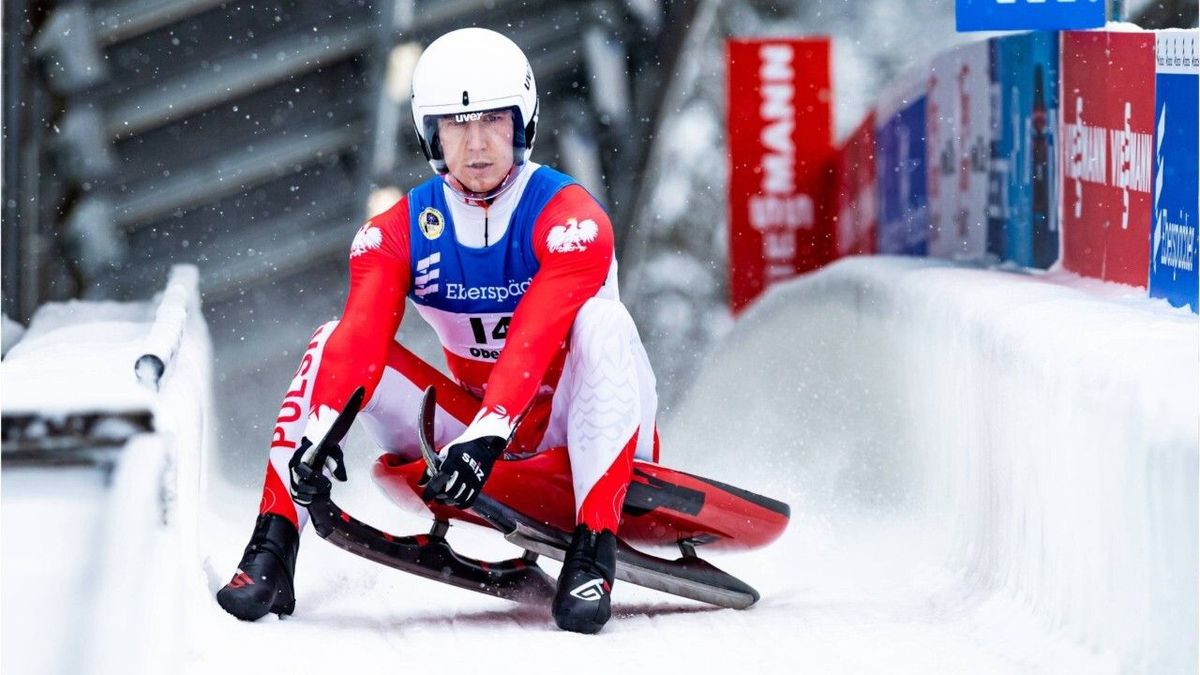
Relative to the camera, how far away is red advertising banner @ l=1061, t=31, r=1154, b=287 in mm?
4312

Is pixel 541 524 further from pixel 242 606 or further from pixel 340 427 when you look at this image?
pixel 242 606

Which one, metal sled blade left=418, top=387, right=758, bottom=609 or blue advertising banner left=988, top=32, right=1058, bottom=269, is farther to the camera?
blue advertising banner left=988, top=32, right=1058, bottom=269

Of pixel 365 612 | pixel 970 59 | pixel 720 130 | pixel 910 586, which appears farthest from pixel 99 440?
pixel 720 130

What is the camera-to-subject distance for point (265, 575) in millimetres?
3400

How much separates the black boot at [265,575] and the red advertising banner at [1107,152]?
90.1 inches

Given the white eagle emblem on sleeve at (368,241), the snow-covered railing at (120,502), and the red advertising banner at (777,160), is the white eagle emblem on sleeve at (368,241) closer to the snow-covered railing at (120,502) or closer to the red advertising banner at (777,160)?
the snow-covered railing at (120,502)

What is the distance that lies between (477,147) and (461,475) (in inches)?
31.3

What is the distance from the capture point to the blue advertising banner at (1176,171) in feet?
12.7

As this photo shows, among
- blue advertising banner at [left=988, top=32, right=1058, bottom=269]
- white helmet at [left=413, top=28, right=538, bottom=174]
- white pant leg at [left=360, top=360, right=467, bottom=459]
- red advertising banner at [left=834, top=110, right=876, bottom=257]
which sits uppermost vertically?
white helmet at [left=413, top=28, right=538, bottom=174]

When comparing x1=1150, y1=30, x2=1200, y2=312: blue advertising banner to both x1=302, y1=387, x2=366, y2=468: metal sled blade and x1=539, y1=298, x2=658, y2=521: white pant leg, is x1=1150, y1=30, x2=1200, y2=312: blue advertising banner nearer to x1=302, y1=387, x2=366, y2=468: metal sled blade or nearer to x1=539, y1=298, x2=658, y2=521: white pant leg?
x1=539, y1=298, x2=658, y2=521: white pant leg

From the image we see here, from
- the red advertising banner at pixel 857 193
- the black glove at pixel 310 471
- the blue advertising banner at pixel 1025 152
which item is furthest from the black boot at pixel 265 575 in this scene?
the red advertising banner at pixel 857 193

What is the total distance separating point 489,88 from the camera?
12.1 feet

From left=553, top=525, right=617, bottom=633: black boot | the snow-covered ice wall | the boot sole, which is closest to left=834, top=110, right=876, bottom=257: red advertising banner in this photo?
the snow-covered ice wall

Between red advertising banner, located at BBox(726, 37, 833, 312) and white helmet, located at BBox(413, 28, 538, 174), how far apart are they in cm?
829
